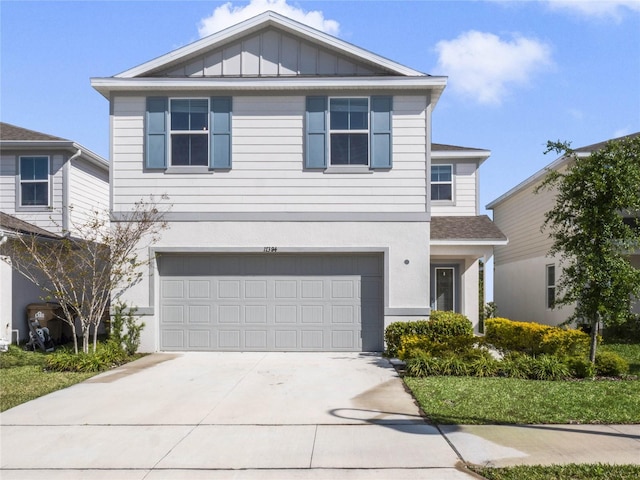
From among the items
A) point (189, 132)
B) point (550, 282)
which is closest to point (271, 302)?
point (189, 132)

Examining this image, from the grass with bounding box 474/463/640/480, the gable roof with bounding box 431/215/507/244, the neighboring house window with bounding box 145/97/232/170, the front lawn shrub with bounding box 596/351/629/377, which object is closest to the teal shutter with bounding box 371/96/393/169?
the neighboring house window with bounding box 145/97/232/170

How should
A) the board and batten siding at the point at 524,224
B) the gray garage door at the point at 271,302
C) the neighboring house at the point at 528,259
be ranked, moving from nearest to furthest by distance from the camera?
the gray garage door at the point at 271,302 < the neighboring house at the point at 528,259 < the board and batten siding at the point at 524,224

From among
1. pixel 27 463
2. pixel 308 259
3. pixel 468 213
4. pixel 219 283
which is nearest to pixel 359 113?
pixel 308 259

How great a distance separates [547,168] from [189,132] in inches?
383

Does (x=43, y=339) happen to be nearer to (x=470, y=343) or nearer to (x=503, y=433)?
(x=470, y=343)

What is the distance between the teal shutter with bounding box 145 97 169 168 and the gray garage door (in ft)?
7.48

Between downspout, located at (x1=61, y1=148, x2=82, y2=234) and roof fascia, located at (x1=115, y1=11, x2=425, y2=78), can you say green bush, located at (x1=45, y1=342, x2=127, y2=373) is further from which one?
roof fascia, located at (x1=115, y1=11, x2=425, y2=78)

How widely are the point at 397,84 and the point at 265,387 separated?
7.70 metres

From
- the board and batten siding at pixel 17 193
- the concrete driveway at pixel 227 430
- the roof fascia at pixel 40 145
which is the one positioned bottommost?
the concrete driveway at pixel 227 430

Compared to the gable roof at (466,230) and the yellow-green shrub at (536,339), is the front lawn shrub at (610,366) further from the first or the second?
the gable roof at (466,230)

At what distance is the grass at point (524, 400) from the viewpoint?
7.36 meters

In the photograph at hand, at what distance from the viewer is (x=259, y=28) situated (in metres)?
13.7

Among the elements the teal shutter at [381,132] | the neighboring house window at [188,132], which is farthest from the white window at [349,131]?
the neighboring house window at [188,132]

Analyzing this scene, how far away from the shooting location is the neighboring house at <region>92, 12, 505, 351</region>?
44.3 ft
